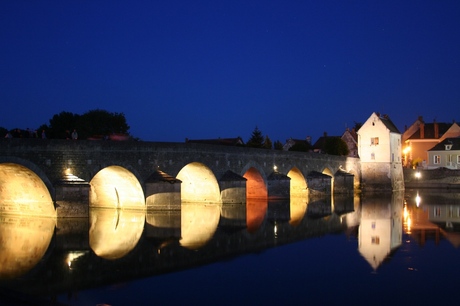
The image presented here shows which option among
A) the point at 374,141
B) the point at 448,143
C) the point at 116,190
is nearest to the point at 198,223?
the point at 116,190

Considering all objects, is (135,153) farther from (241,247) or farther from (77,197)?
(241,247)

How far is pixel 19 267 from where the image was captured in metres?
12.5

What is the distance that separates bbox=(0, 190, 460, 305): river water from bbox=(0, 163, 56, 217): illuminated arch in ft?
2.66

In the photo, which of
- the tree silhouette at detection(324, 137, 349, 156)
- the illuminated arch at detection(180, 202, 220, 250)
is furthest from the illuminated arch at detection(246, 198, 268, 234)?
the tree silhouette at detection(324, 137, 349, 156)

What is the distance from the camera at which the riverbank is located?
173ft

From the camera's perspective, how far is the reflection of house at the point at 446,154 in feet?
187

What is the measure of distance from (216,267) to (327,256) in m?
3.50

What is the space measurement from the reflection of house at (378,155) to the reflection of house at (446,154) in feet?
40.9

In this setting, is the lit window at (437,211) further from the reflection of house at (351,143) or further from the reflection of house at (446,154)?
the reflection of house at (351,143)

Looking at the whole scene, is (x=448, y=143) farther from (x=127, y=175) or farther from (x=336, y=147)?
(x=127, y=175)

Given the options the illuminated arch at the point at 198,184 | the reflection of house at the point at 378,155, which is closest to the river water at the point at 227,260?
the illuminated arch at the point at 198,184

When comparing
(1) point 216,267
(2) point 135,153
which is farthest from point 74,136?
(1) point 216,267

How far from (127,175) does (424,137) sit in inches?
1981

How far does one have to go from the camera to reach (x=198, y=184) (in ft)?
98.4
